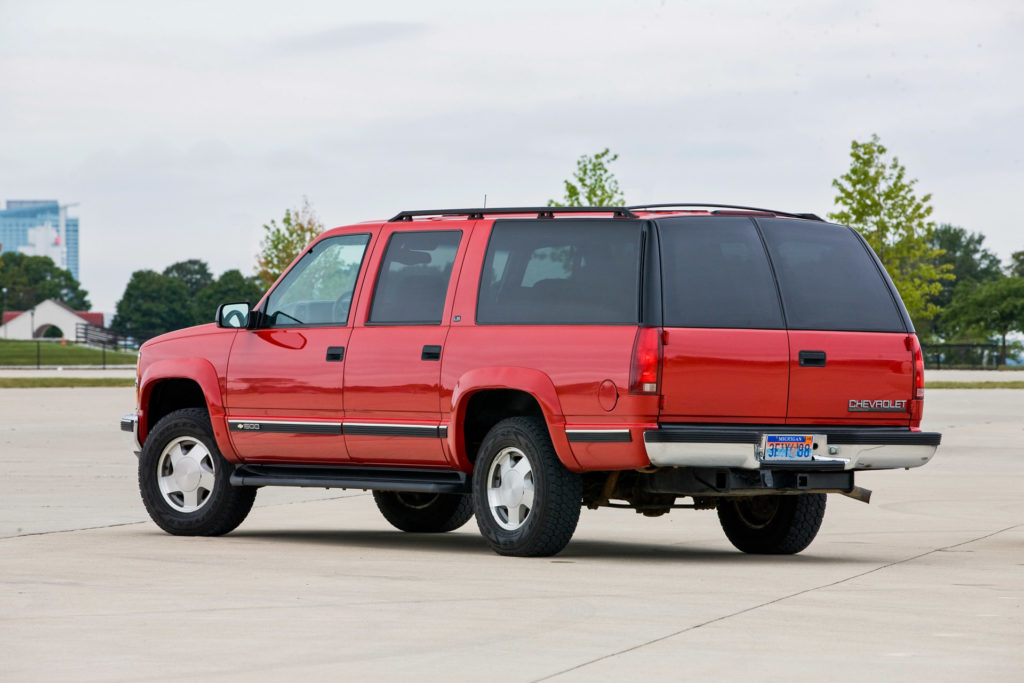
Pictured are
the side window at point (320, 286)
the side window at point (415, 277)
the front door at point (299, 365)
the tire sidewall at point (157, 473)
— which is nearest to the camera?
the side window at point (415, 277)

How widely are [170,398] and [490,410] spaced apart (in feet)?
8.83

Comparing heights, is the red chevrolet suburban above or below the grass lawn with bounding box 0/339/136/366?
above

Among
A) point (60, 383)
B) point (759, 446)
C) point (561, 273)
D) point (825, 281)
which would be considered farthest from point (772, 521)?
point (60, 383)

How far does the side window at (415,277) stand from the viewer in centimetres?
1137

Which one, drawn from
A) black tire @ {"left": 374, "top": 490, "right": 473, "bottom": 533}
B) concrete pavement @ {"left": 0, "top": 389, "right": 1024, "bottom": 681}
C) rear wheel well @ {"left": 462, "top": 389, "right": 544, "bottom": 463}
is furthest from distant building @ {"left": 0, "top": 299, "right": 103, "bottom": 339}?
rear wheel well @ {"left": 462, "top": 389, "right": 544, "bottom": 463}

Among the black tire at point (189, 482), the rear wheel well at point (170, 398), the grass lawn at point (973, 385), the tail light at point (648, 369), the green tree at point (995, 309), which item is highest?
the green tree at point (995, 309)

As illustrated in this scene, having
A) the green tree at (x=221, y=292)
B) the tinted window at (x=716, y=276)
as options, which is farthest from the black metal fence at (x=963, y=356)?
the green tree at (x=221, y=292)

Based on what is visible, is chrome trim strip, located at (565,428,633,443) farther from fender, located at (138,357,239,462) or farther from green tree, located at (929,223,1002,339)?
green tree, located at (929,223,1002,339)

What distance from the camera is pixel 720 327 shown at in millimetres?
10359

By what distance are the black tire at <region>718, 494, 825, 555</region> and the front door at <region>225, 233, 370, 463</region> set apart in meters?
2.43

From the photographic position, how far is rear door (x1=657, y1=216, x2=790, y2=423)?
10.3 meters

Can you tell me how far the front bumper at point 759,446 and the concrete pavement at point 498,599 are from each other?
0.59m

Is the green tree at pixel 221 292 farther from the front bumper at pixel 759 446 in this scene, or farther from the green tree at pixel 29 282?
the front bumper at pixel 759 446

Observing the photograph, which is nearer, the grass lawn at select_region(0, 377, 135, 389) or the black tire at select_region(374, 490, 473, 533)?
the black tire at select_region(374, 490, 473, 533)
